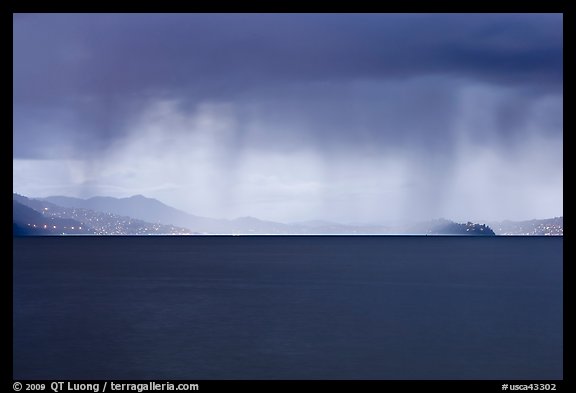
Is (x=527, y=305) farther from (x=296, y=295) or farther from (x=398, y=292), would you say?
(x=296, y=295)

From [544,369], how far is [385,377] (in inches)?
194

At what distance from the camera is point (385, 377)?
18.2 metres
